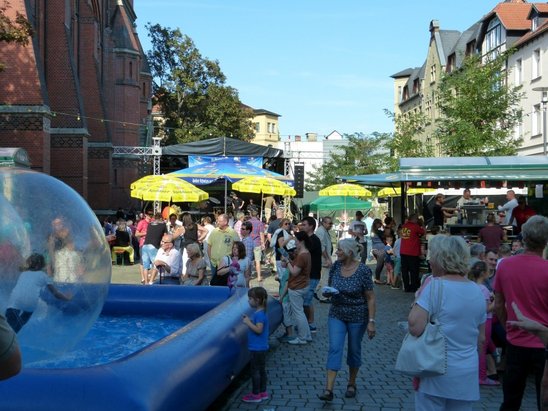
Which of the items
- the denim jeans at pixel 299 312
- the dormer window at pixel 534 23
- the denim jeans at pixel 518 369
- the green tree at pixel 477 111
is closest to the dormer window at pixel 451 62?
the dormer window at pixel 534 23

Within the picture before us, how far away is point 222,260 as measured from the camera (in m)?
12.1

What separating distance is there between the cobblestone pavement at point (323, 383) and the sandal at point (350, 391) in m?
0.05

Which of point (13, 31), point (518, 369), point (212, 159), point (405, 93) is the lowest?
point (518, 369)

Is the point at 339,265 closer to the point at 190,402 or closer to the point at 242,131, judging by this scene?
the point at 190,402

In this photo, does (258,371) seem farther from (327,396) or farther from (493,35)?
(493,35)

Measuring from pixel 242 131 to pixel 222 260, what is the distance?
50872 mm

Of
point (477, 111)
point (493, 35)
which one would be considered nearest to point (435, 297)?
point (477, 111)

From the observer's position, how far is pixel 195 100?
6166 centimetres

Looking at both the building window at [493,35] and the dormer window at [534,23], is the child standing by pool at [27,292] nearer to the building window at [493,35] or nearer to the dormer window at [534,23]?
the dormer window at [534,23]

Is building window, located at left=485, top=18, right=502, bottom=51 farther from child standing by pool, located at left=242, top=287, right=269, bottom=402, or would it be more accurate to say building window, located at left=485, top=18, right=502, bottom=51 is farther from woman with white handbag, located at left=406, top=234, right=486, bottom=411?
woman with white handbag, located at left=406, top=234, right=486, bottom=411

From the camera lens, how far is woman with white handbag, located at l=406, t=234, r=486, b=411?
4.46 m

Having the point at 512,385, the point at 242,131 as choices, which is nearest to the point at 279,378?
the point at 512,385

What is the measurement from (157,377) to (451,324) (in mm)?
2370

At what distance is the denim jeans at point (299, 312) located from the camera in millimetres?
10109
